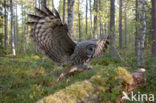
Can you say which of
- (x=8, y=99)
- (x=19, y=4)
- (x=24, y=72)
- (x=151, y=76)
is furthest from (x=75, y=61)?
(x=19, y=4)

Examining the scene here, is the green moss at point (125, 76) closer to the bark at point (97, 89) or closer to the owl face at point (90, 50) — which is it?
the bark at point (97, 89)

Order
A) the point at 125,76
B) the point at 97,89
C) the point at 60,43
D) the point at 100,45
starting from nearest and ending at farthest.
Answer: the point at 97,89 < the point at 125,76 < the point at 60,43 < the point at 100,45

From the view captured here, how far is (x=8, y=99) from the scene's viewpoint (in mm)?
3922

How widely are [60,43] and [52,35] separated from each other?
0.39 meters

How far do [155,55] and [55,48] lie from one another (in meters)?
11.2

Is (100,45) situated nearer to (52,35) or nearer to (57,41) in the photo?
(57,41)

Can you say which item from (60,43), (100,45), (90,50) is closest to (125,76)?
(90,50)

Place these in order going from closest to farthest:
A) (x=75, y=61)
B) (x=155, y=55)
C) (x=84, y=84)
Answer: (x=84, y=84) < (x=75, y=61) < (x=155, y=55)

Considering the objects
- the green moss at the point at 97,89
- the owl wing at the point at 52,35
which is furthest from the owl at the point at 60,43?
the green moss at the point at 97,89


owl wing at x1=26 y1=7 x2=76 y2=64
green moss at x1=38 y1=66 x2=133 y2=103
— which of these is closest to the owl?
owl wing at x1=26 y1=7 x2=76 y2=64

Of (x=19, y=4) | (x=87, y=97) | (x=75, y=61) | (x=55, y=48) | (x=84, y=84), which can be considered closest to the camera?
(x=87, y=97)

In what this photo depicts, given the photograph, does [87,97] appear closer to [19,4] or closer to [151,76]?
[151,76]

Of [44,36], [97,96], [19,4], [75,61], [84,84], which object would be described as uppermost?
[19,4]

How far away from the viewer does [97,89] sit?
3.50 m
